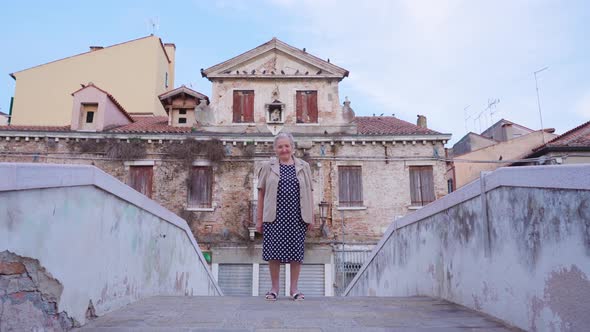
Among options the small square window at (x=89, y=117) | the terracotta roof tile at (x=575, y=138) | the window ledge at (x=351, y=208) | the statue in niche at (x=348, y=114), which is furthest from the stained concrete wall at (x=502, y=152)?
the small square window at (x=89, y=117)

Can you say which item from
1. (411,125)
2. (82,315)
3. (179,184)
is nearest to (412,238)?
(82,315)

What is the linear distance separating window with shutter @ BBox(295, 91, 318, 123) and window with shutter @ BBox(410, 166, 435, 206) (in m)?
4.62

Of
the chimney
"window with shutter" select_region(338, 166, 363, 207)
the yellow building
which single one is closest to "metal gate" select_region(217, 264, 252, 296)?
"window with shutter" select_region(338, 166, 363, 207)

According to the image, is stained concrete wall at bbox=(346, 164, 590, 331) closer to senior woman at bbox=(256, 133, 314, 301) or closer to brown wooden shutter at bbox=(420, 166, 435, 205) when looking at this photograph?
senior woman at bbox=(256, 133, 314, 301)

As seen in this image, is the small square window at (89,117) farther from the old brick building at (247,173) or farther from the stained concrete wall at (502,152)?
the stained concrete wall at (502,152)

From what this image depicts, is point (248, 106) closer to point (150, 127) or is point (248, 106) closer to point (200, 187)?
point (200, 187)

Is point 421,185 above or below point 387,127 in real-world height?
below

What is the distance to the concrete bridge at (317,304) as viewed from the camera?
2520 millimetres

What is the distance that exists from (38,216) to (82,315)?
35.0 inches

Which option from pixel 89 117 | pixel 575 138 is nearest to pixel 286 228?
pixel 89 117

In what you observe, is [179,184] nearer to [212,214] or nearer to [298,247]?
[212,214]

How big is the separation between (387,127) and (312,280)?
24.5 ft

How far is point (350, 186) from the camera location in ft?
58.4

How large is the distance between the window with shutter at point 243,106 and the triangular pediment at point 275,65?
75cm
